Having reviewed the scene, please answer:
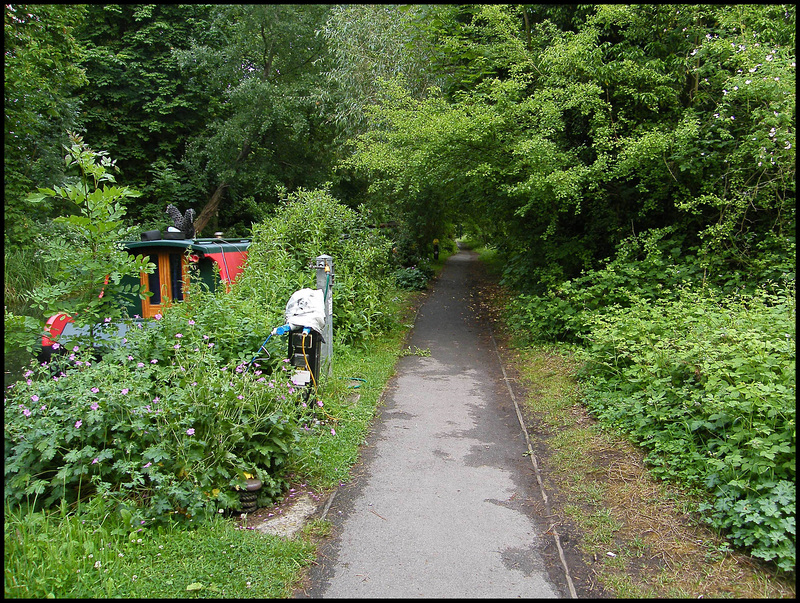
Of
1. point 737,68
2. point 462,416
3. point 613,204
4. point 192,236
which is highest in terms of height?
point 737,68

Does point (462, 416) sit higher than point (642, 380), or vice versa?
point (642, 380)

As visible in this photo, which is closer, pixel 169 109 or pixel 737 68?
pixel 737 68

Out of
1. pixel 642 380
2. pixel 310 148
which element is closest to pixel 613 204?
pixel 642 380

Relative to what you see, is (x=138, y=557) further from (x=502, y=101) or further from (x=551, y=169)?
(x=502, y=101)

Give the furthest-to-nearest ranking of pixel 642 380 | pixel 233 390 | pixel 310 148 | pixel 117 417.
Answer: pixel 310 148 < pixel 642 380 < pixel 233 390 < pixel 117 417

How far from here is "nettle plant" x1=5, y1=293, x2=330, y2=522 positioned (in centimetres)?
369

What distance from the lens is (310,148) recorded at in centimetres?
1772

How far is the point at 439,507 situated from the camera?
172 inches

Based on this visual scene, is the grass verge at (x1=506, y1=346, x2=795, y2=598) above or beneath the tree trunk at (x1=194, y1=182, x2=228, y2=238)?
beneath

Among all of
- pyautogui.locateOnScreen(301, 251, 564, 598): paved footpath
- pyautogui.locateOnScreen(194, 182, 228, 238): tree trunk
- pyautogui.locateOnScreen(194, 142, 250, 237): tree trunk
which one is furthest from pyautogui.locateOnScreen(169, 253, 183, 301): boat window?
pyautogui.locateOnScreen(194, 182, 228, 238): tree trunk

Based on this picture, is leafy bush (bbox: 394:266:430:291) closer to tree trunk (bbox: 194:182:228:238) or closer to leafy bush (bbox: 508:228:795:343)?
tree trunk (bbox: 194:182:228:238)

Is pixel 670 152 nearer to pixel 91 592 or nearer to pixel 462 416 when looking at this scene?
pixel 462 416

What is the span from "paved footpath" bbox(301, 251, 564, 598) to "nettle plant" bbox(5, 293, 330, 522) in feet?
2.79

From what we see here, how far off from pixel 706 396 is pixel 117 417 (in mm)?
4761
